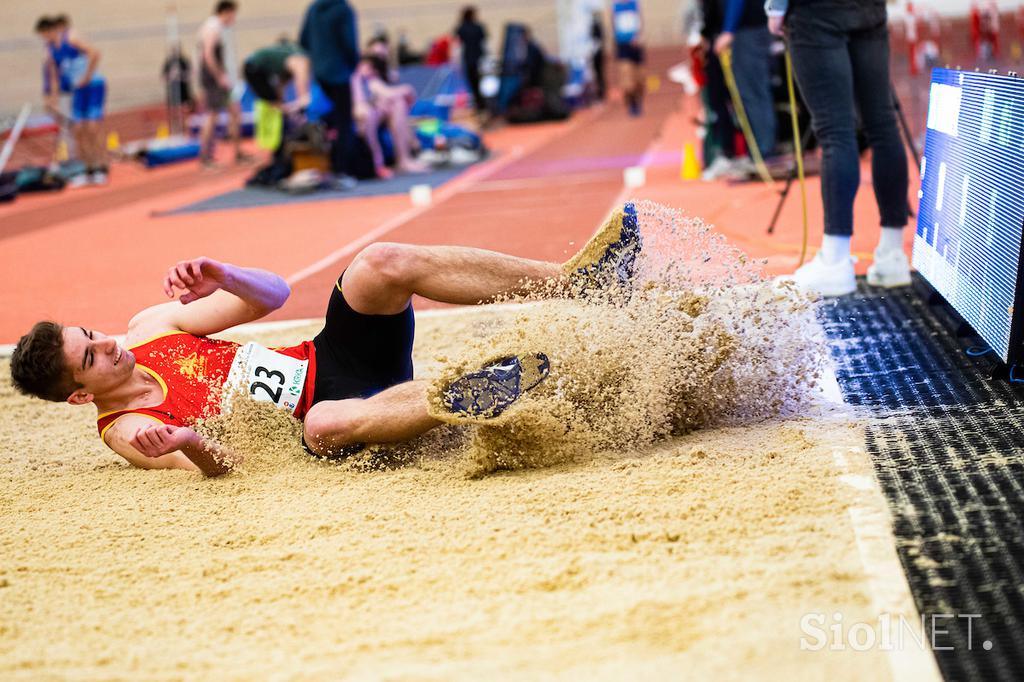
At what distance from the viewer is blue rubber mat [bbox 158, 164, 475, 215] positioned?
11461 millimetres

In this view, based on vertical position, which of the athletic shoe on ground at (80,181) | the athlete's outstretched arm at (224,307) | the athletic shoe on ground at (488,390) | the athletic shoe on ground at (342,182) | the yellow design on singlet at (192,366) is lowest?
the athletic shoe on ground at (80,181)

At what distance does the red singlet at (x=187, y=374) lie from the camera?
350 cm

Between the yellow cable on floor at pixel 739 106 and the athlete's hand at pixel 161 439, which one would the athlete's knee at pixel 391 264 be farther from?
the yellow cable on floor at pixel 739 106

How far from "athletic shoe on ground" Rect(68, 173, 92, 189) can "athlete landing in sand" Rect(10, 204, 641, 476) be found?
43.1ft

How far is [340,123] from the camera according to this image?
12.1 m

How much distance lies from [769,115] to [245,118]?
1421 centimetres

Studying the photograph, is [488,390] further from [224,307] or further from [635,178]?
[635,178]

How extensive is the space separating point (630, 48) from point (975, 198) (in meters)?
17.0

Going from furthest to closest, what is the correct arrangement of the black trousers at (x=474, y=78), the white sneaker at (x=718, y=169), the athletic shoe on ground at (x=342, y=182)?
1. the black trousers at (x=474, y=78)
2. the athletic shoe on ground at (x=342, y=182)
3. the white sneaker at (x=718, y=169)

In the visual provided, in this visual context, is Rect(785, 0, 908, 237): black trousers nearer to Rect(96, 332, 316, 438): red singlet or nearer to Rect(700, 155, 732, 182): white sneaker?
Rect(96, 332, 316, 438): red singlet

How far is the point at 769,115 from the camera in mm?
9695

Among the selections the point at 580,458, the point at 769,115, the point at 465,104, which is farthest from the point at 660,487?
the point at 465,104

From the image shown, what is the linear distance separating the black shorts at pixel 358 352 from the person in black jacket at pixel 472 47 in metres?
18.4

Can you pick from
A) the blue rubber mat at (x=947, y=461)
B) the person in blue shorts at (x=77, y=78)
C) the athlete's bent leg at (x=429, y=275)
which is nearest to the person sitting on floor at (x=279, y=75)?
the person in blue shorts at (x=77, y=78)
